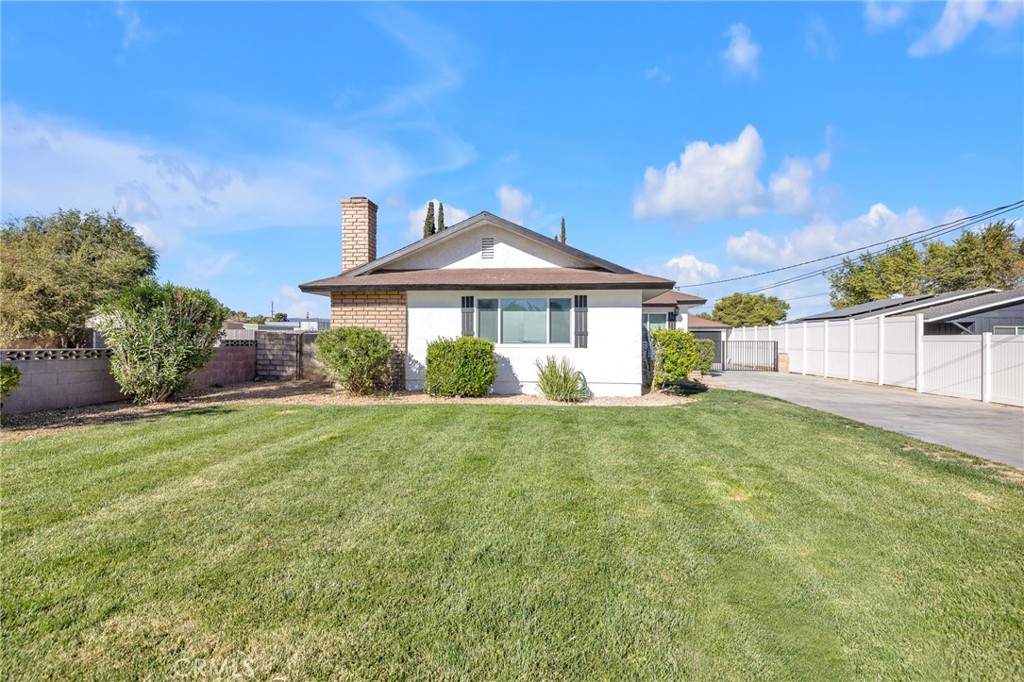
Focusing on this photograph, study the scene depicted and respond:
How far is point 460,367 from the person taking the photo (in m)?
10.4

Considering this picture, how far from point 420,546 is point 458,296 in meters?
8.66

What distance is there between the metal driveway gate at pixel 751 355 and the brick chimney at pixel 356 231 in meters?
20.6

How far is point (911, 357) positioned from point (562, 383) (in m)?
12.5

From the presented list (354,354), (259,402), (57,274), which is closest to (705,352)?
(354,354)

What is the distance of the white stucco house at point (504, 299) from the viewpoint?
11.1 metres

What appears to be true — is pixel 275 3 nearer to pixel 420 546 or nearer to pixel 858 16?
pixel 420 546

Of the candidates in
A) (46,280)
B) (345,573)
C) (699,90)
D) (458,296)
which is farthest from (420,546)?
(46,280)

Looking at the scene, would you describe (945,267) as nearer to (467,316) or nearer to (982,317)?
(982,317)

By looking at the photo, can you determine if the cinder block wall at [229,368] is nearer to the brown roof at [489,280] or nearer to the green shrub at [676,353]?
the brown roof at [489,280]

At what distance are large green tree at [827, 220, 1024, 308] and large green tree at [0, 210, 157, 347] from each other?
42971mm

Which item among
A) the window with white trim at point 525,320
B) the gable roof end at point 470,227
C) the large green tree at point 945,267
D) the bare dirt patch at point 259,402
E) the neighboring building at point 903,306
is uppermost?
the large green tree at point 945,267

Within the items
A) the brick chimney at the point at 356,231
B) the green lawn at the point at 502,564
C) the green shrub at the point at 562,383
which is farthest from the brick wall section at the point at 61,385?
the green shrub at the point at 562,383

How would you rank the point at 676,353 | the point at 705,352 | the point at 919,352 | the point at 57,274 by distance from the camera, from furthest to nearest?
1. the point at 705,352
2. the point at 57,274
3. the point at 919,352
4. the point at 676,353

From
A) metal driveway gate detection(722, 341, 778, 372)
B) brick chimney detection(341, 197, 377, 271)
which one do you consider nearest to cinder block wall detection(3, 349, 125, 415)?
brick chimney detection(341, 197, 377, 271)
